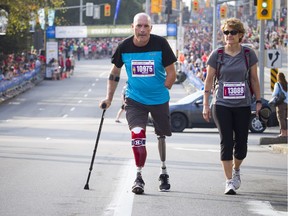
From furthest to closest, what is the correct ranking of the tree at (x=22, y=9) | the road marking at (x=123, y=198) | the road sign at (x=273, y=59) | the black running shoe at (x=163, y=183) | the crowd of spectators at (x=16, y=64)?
the crowd of spectators at (x=16, y=64) → the tree at (x=22, y=9) → the road sign at (x=273, y=59) → the black running shoe at (x=163, y=183) → the road marking at (x=123, y=198)

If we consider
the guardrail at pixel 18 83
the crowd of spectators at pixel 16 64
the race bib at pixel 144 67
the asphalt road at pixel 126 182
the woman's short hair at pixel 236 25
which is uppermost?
the woman's short hair at pixel 236 25

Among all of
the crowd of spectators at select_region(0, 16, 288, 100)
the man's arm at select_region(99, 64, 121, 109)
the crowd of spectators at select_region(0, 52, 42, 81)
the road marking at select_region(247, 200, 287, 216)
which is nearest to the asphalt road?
the road marking at select_region(247, 200, 287, 216)

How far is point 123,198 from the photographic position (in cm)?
979

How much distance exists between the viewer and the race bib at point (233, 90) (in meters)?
10.3

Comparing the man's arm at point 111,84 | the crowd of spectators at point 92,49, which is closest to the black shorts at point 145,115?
the man's arm at point 111,84

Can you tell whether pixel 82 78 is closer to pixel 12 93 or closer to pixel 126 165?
pixel 12 93

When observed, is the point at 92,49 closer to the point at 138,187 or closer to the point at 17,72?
the point at 17,72

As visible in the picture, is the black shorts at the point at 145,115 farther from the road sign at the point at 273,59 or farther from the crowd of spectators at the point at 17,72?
the crowd of spectators at the point at 17,72

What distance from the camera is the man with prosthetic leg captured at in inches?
408

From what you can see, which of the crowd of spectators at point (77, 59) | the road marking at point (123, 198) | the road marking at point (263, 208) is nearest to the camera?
the road marking at point (123, 198)

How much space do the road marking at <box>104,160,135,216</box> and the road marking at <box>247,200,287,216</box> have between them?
1189 millimetres

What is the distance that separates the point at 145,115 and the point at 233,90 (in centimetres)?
102

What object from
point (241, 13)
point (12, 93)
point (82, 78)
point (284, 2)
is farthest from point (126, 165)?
point (241, 13)

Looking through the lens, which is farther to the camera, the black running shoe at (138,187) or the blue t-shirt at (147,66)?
the blue t-shirt at (147,66)
